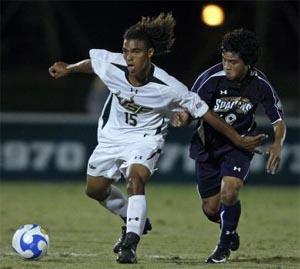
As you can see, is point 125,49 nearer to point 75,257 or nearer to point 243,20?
point 75,257

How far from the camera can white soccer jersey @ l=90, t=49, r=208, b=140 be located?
31.1 ft

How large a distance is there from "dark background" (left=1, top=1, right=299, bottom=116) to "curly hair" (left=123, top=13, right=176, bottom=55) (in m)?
11.6

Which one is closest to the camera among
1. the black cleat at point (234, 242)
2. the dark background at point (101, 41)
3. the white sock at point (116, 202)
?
the black cleat at point (234, 242)

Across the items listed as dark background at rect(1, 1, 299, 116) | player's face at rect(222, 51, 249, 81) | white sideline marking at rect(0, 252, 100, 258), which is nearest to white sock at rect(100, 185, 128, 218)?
white sideline marking at rect(0, 252, 100, 258)

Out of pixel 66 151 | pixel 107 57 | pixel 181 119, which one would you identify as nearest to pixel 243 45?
pixel 181 119

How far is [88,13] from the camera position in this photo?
2269cm

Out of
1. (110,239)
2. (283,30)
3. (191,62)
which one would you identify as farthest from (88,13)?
(110,239)

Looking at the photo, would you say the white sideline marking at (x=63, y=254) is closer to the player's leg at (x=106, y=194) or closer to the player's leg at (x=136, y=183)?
the player's leg at (x=106, y=194)

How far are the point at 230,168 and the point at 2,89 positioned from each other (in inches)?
493

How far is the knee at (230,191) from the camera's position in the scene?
31.3 ft

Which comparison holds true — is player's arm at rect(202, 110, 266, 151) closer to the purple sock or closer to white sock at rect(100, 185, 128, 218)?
the purple sock

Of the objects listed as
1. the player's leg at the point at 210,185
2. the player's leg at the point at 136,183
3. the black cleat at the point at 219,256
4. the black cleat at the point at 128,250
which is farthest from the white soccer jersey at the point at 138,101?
the black cleat at the point at 219,256

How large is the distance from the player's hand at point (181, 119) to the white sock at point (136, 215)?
0.69m

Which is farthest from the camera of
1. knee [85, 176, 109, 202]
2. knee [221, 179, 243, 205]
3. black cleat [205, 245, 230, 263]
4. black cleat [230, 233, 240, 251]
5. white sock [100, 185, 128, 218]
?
white sock [100, 185, 128, 218]
